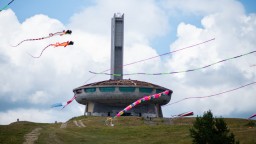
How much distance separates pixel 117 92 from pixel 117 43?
53.4 ft

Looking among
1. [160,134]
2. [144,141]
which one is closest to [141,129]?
[160,134]

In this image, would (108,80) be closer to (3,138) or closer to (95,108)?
(95,108)

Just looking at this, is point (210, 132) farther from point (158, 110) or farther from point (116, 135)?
point (158, 110)

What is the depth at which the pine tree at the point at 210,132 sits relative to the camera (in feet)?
148

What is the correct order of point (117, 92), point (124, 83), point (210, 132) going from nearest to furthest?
1. point (210, 132)
2. point (117, 92)
3. point (124, 83)

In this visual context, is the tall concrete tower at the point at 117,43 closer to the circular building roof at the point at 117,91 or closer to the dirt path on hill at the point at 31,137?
the circular building roof at the point at 117,91

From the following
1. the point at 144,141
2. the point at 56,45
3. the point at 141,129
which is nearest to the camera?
the point at 56,45

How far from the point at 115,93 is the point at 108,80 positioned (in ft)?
31.3

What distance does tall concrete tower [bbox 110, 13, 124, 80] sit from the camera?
429ft

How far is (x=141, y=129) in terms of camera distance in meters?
73.0

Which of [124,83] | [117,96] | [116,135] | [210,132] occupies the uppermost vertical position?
[124,83]

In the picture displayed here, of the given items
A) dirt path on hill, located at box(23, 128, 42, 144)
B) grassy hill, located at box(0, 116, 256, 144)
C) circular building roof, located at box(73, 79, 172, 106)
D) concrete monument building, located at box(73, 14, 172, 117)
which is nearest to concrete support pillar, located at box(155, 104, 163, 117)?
concrete monument building, located at box(73, 14, 172, 117)

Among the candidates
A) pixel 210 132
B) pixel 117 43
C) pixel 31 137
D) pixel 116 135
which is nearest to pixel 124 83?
pixel 117 43

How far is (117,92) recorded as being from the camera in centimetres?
12338
